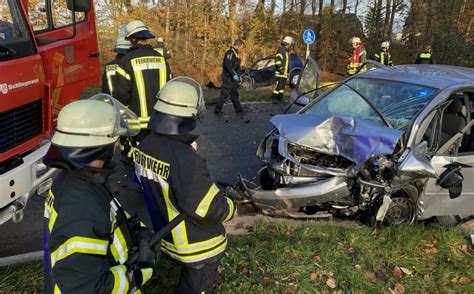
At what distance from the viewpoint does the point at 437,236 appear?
393 centimetres

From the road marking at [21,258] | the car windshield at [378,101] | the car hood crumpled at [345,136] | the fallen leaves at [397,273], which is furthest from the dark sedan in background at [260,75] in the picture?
the road marking at [21,258]

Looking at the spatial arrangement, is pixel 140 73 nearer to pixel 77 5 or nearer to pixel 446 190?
pixel 77 5

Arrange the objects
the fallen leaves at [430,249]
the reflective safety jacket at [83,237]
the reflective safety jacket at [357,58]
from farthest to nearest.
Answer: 1. the reflective safety jacket at [357,58]
2. the fallen leaves at [430,249]
3. the reflective safety jacket at [83,237]

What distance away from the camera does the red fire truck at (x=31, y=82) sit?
10.7 ft

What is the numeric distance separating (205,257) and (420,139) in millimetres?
2587

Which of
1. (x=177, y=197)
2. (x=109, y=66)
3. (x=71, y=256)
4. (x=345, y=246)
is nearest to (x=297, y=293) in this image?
(x=345, y=246)

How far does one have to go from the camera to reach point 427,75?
4.79 meters

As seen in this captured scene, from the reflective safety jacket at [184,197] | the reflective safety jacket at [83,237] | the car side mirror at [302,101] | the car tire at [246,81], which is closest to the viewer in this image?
the reflective safety jacket at [83,237]

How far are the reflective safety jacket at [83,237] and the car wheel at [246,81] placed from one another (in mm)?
15342

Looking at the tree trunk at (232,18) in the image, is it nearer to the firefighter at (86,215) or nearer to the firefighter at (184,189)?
the firefighter at (184,189)

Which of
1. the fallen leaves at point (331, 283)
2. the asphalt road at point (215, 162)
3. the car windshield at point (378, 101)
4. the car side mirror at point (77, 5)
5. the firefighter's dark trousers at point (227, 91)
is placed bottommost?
the asphalt road at point (215, 162)

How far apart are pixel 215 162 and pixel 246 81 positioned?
11241mm

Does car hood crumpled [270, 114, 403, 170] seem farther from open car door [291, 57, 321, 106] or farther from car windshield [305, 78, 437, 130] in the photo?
open car door [291, 57, 321, 106]

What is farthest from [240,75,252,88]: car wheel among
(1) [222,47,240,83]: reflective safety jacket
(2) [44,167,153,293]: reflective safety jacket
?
(2) [44,167,153,293]: reflective safety jacket
